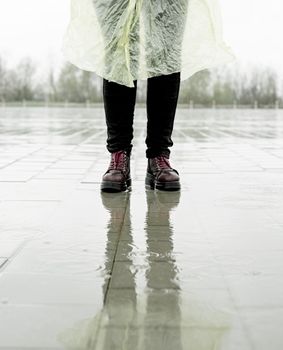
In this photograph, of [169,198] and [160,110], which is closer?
[169,198]

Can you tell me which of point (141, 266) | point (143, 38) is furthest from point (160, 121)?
point (141, 266)

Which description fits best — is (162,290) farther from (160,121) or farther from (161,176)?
(160,121)

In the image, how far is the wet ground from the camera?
1048 mm

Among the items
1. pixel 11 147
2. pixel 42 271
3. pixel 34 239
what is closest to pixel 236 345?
pixel 42 271

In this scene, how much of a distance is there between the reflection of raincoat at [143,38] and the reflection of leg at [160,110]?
8 centimetres

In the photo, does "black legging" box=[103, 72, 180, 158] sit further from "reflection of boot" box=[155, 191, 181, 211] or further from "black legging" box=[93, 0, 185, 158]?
"reflection of boot" box=[155, 191, 181, 211]

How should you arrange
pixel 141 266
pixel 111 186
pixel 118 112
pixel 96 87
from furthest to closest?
pixel 96 87 → pixel 118 112 → pixel 111 186 → pixel 141 266

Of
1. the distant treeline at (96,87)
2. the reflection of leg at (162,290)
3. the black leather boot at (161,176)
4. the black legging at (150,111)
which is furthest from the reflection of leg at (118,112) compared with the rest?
the distant treeline at (96,87)

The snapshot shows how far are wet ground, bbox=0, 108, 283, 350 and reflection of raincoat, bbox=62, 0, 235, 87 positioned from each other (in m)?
0.57

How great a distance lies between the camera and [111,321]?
1.10 metres

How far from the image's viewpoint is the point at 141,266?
1478 mm

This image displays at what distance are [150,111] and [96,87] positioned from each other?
57513mm

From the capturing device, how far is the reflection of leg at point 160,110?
281cm

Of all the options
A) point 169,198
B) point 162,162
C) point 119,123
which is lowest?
point 169,198
